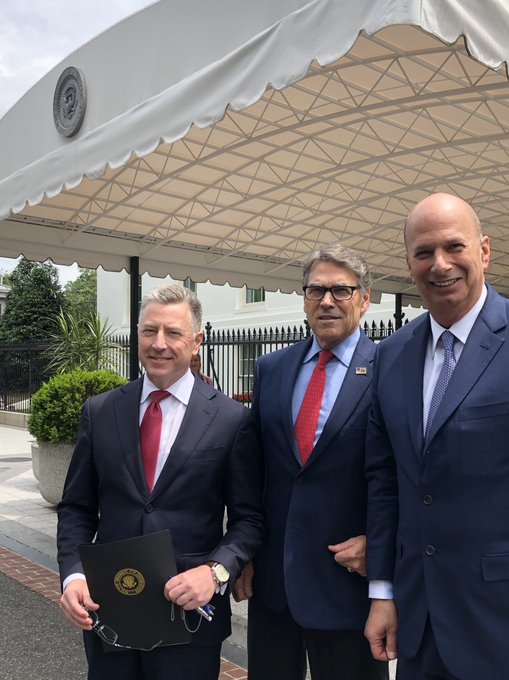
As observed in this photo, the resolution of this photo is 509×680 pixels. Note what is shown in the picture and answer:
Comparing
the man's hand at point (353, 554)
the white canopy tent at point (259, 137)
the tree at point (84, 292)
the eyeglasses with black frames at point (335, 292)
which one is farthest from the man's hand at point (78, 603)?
the tree at point (84, 292)

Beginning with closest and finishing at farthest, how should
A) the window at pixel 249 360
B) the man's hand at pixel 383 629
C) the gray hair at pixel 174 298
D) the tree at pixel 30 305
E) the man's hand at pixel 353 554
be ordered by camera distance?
the man's hand at pixel 383 629, the man's hand at pixel 353 554, the gray hair at pixel 174 298, the window at pixel 249 360, the tree at pixel 30 305

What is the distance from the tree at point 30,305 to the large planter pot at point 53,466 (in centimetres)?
2790

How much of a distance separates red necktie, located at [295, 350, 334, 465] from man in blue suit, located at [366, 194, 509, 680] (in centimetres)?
38

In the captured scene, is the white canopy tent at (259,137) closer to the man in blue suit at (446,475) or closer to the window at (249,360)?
the window at (249,360)

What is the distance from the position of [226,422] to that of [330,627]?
0.84m

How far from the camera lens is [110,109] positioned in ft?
20.5

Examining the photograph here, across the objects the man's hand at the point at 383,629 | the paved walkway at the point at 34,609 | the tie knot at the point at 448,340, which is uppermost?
the tie knot at the point at 448,340

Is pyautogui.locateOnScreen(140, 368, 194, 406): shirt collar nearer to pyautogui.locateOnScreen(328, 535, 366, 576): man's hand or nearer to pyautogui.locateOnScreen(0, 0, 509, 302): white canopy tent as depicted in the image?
pyautogui.locateOnScreen(328, 535, 366, 576): man's hand

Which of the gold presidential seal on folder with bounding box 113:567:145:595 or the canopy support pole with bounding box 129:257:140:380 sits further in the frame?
the canopy support pole with bounding box 129:257:140:380

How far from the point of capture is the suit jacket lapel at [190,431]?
244 centimetres

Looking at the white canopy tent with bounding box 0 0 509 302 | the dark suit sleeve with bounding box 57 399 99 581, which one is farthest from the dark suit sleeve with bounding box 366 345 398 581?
the white canopy tent with bounding box 0 0 509 302

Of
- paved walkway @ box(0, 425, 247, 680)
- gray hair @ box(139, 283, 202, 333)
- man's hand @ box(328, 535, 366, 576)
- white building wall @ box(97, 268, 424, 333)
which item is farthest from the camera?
white building wall @ box(97, 268, 424, 333)

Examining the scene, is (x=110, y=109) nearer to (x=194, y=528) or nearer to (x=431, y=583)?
(x=194, y=528)

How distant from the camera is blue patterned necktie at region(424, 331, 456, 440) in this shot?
2018mm
